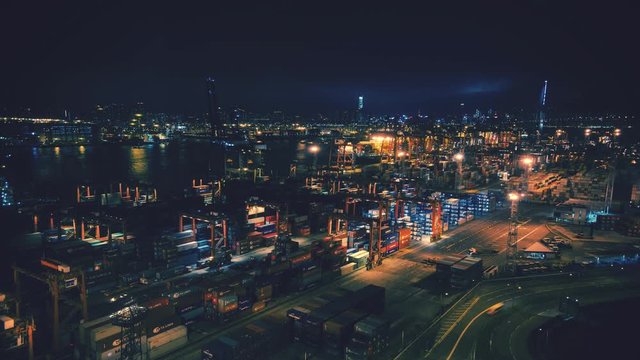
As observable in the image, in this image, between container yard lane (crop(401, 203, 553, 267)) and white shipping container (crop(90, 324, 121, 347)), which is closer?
white shipping container (crop(90, 324, 121, 347))

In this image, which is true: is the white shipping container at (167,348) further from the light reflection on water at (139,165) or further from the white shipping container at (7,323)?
the light reflection on water at (139,165)

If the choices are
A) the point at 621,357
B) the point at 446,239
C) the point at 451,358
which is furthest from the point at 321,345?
the point at 446,239

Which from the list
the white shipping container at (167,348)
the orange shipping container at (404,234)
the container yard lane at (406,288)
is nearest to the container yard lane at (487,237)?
the container yard lane at (406,288)

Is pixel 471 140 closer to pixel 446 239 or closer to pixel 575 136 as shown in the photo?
pixel 575 136

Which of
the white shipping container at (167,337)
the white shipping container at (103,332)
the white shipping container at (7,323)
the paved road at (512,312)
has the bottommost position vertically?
the paved road at (512,312)

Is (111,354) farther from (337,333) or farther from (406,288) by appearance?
(406,288)

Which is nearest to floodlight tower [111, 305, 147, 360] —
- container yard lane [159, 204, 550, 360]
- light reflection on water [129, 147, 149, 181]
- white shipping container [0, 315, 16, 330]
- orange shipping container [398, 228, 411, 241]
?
container yard lane [159, 204, 550, 360]

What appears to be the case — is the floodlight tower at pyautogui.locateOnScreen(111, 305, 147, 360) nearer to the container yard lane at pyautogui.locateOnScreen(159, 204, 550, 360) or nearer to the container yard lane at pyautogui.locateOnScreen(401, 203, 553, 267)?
the container yard lane at pyautogui.locateOnScreen(159, 204, 550, 360)

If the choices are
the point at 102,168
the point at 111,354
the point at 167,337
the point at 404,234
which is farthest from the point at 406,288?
the point at 102,168
